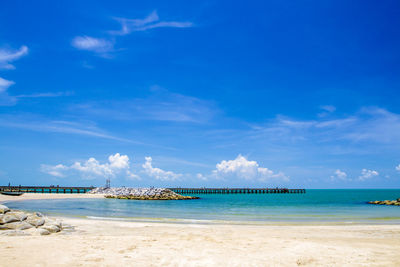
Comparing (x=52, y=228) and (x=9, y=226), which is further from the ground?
(x=9, y=226)

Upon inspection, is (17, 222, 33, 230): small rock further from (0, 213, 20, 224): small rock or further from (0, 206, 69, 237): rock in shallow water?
(0, 213, 20, 224): small rock

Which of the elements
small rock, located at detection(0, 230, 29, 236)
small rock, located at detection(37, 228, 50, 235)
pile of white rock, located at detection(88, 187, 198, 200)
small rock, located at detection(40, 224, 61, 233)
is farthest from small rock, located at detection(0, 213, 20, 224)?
pile of white rock, located at detection(88, 187, 198, 200)

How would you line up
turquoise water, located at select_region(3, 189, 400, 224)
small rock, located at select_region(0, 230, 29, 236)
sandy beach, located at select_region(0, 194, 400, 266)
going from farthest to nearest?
turquoise water, located at select_region(3, 189, 400, 224) < small rock, located at select_region(0, 230, 29, 236) < sandy beach, located at select_region(0, 194, 400, 266)

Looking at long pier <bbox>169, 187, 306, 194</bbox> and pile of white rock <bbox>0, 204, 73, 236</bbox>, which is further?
long pier <bbox>169, 187, 306, 194</bbox>

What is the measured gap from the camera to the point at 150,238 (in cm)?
1236

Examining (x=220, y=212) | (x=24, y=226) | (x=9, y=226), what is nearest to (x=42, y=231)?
(x=24, y=226)

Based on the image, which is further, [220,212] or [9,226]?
[220,212]

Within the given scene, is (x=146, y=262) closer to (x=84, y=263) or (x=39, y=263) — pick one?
(x=84, y=263)

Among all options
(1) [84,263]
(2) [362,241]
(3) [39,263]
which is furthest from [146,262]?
(2) [362,241]

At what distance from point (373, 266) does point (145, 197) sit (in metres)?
59.9

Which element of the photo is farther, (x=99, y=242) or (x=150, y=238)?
(x=150, y=238)

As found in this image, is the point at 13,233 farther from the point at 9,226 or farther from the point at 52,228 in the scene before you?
the point at 52,228

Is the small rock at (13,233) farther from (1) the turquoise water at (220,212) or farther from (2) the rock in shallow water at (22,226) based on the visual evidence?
(1) the turquoise water at (220,212)

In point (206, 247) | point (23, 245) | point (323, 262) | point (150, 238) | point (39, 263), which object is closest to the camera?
point (39, 263)
